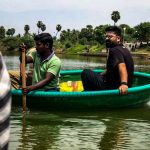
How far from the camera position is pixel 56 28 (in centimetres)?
12338

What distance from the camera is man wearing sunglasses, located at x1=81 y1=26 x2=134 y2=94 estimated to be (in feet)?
24.9

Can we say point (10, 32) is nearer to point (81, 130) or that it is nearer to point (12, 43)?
point (12, 43)

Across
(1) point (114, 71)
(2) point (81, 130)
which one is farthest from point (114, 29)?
(2) point (81, 130)

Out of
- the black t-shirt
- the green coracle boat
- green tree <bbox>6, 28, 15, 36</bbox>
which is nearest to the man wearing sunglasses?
the black t-shirt

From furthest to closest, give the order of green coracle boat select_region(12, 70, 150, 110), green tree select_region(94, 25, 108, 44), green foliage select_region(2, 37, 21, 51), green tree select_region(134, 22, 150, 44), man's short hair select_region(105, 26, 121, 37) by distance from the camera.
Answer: green foliage select_region(2, 37, 21, 51), green tree select_region(94, 25, 108, 44), green tree select_region(134, 22, 150, 44), man's short hair select_region(105, 26, 121, 37), green coracle boat select_region(12, 70, 150, 110)

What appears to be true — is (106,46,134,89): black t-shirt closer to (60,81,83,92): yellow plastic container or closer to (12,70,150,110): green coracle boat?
(12,70,150,110): green coracle boat

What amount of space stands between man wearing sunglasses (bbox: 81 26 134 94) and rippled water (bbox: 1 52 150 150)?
0.51m

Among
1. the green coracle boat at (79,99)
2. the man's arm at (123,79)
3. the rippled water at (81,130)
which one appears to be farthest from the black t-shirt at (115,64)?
the rippled water at (81,130)

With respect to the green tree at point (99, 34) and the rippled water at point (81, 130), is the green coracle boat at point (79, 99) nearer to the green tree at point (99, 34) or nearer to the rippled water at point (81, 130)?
the rippled water at point (81, 130)

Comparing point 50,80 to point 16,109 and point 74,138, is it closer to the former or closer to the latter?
point 16,109

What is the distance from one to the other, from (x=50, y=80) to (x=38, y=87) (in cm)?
25

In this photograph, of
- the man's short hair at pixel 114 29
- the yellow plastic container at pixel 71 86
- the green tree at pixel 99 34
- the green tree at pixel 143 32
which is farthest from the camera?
the green tree at pixel 99 34

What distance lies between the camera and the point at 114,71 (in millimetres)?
7762

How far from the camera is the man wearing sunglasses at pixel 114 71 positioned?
7.58 metres
